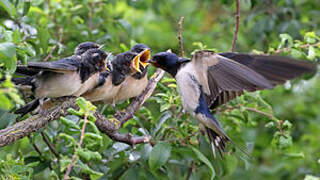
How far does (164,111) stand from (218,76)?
33.6 inches

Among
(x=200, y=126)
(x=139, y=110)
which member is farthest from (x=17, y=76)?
(x=200, y=126)

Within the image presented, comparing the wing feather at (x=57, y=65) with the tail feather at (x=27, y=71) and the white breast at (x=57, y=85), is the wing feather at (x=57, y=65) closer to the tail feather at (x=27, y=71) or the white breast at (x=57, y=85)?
the white breast at (x=57, y=85)

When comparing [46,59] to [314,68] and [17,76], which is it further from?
[314,68]

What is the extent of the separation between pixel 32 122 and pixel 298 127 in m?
4.30

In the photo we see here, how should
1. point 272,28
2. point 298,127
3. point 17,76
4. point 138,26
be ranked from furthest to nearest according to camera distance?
point 138,26
point 298,127
point 272,28
point 17,76

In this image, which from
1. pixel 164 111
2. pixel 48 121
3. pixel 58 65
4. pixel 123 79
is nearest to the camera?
pixel 48 121

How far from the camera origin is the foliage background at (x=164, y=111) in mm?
3633

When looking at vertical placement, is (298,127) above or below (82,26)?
below

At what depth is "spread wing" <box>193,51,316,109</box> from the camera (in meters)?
3.24

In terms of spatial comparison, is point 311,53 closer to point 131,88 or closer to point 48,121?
point 131,88

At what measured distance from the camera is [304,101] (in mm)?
6988

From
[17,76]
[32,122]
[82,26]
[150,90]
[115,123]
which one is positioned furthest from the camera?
[82,26]

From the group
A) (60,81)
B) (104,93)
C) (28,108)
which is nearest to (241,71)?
(104,93)

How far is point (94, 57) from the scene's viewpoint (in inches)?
164
